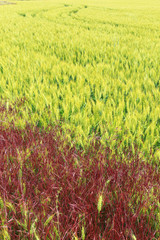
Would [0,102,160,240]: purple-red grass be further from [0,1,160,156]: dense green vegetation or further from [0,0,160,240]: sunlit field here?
[0,1,160,156]: dense green vegetation

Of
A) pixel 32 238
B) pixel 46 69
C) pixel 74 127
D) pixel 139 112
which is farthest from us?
pixel 46 69

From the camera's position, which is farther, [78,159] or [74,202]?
[78,159]

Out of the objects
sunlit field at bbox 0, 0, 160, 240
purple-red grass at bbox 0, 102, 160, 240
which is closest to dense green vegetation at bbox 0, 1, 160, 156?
sunlit field at bbox 0, 0, 160, 240

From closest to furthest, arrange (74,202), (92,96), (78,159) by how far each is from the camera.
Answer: (74,202) < (78,159) < (92,96)

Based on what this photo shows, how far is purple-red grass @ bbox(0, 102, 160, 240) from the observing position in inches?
29.3

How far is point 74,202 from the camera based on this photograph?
861 mm

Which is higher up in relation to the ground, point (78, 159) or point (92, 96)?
point (92, 96)

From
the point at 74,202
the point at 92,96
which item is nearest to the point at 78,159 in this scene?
the point at 74,202

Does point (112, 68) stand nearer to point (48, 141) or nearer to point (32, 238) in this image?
point (48, 141)

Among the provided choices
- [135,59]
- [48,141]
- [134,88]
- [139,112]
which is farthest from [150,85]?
[48,141]

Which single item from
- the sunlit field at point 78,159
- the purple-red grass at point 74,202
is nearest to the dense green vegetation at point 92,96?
the sunlit field at point 78,159

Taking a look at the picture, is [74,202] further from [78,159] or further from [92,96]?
[92,96]

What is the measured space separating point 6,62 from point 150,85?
1.97 m

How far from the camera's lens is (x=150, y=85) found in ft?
7.44
